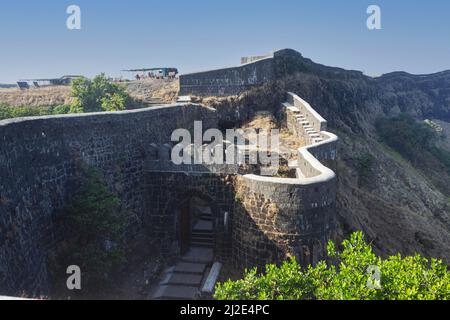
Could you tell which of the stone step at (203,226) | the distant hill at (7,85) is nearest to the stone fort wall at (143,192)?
the stone step at (203,226)

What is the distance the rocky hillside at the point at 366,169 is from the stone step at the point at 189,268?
611cm

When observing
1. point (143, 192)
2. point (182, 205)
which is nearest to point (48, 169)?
point (143, 192)

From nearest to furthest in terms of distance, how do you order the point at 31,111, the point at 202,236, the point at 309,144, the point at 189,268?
the point at 189,268
the point at 202,236
the point at 309,144
the point at 31,111

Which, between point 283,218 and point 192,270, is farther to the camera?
point 192,270

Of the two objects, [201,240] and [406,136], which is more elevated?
[406,136]

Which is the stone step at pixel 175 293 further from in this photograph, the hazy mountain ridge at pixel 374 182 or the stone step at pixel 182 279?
the hazy mountain ridge at pixel 374 182

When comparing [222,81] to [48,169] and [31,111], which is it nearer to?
[31,111]

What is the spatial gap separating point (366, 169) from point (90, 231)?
22.0 meters

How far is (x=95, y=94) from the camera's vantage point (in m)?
23.9

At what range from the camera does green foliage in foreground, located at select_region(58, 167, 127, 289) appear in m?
12.0

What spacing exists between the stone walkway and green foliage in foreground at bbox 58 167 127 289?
2.23 meters

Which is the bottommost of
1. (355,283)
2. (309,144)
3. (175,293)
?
(175,293)

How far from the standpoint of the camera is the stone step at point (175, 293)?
1329 centimetres
